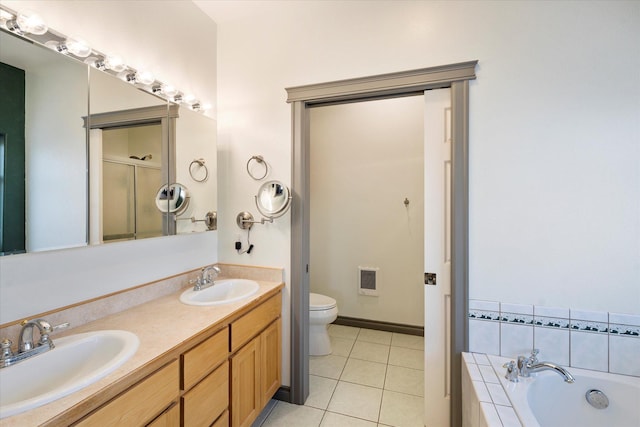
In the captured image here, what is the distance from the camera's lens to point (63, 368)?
1044mm

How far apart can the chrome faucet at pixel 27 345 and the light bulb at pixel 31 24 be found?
1.14 m

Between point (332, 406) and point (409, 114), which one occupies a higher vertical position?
point (409, 114)

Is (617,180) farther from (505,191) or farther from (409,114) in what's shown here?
(409,114)

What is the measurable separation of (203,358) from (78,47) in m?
1.52

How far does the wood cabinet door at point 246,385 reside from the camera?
4.80 feet

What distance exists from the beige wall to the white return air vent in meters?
0.05

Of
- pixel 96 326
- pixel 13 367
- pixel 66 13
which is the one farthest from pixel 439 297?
pixel 66 13

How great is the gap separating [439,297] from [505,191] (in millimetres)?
728

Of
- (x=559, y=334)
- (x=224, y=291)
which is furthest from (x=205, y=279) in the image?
(x=559, y=334)

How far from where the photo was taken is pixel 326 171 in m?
3.26

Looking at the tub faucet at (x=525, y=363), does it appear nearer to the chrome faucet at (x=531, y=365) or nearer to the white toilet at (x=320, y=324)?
the chrome faucet at (x=531, y=365)

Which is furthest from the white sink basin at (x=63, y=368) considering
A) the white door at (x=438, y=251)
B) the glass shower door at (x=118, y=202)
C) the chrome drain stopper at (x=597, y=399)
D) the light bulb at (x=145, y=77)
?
the chrome drain stopper at (x=597, y=399)

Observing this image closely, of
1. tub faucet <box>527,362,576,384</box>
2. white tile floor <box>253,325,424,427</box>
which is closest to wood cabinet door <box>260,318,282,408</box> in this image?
white tile floor <box>253,325,424,427</box>

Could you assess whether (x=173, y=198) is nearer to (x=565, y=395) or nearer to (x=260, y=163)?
(x=260, y=163)
